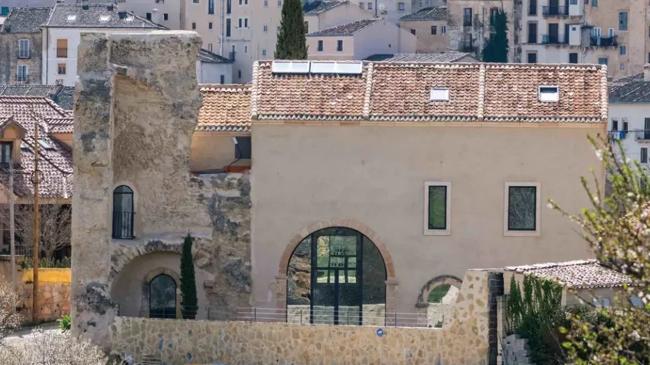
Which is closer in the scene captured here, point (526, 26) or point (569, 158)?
point (569, 158)

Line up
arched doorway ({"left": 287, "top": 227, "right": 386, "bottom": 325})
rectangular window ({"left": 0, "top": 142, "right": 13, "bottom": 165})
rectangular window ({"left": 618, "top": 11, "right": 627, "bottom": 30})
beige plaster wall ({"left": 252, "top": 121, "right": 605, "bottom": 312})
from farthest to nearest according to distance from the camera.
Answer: rectangular window ({"left": 618, "top": 11, "right": 627, "bottom": 30})
rectangular window ({"left": 0, "top": 142, "right": 13, "bottom": 165})
beige plaster wall ({"left": 252, "top": 121, "right": 605, "bottom": 312})
arched doorway ({"left": 287, "top": 227, "right": 386, "bottom": 325})

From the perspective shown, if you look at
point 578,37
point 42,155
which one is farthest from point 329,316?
point 578,37

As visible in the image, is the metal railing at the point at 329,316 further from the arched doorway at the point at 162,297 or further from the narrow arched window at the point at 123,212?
the narrow arched window at the point at 123,212

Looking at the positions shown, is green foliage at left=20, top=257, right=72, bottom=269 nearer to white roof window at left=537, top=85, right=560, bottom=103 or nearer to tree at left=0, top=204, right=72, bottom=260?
tree at left=0, top=204, right=72, bottom=260

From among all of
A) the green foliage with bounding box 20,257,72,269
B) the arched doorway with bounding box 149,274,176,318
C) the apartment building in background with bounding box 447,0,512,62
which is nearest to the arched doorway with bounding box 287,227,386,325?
the arched doorway with bounding box 149,274,176,318

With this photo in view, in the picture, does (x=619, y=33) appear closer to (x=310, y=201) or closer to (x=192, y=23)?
(x=192, y=23)

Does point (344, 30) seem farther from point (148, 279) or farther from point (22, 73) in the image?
point (148, 279)

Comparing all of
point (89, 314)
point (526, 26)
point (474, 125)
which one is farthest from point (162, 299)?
point (526, 26)
